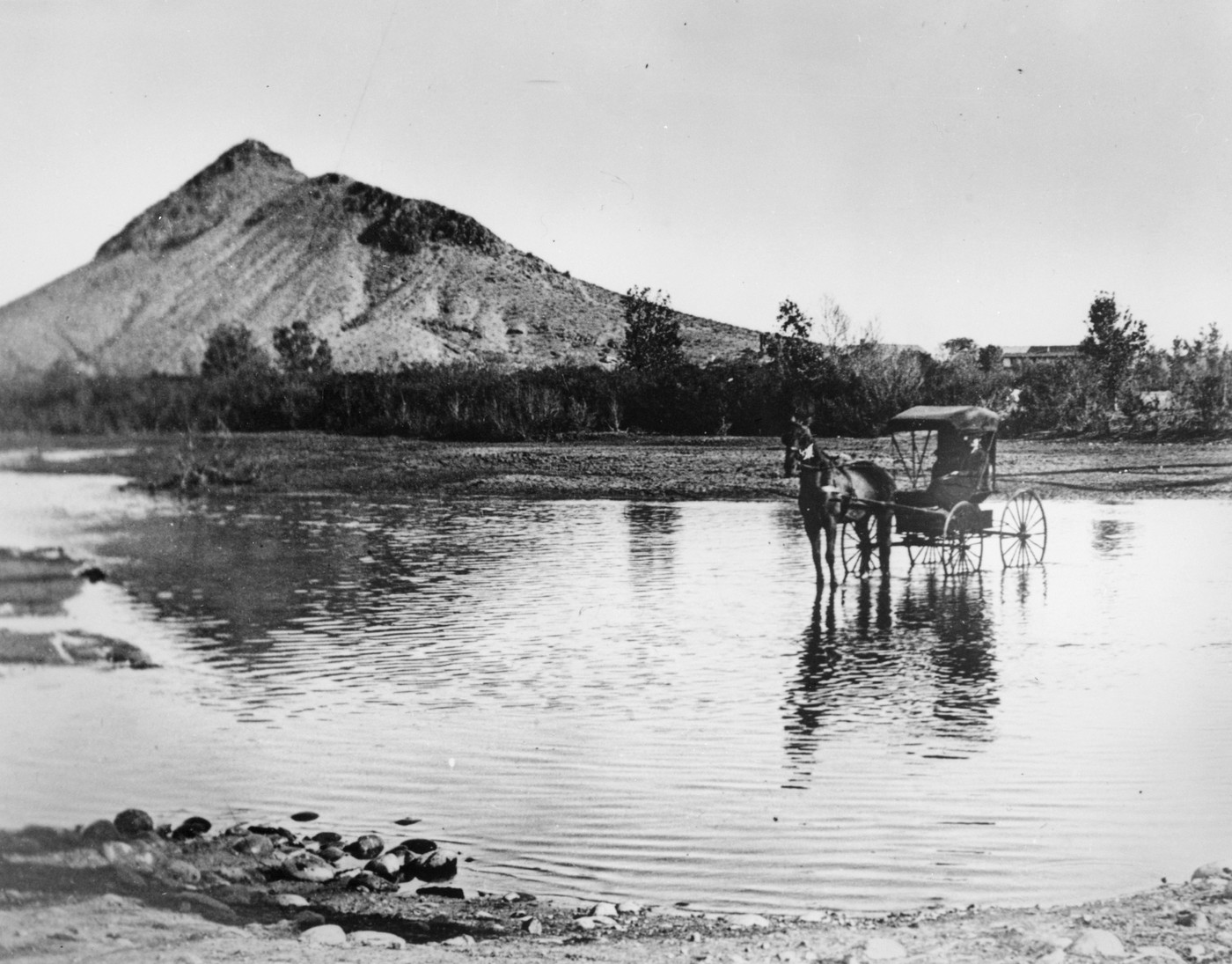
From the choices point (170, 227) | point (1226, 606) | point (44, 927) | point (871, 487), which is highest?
point (170, 227)

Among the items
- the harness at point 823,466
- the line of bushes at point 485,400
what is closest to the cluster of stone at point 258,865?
the line of bushes at point 485,400

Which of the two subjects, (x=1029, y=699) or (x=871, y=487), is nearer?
(x=1029, y=699)

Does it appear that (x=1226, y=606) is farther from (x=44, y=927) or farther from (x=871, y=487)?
(x=44, y=927)

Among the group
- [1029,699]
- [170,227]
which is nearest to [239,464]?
[170,227]

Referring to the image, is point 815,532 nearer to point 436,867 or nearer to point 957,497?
point 957,497

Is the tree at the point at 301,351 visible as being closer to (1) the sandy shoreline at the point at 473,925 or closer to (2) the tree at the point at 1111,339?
(1) the sandy shoreline at the point at 473,925

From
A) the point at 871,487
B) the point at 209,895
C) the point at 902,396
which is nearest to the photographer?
the point at 209,895

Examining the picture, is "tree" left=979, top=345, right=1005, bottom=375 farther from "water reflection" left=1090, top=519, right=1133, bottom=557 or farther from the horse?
"water reflection" left=1090, top=519, right=1133, bottom=557
